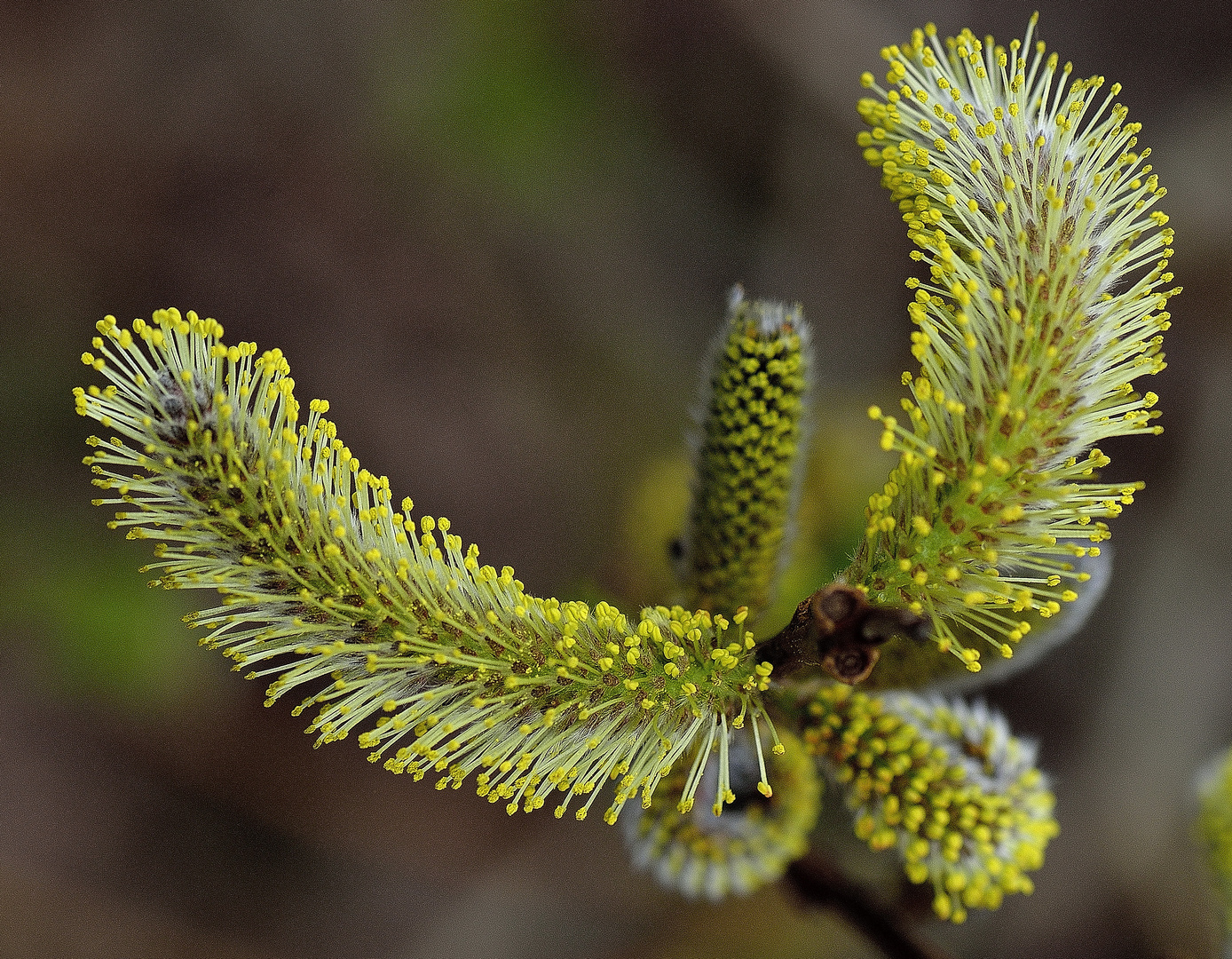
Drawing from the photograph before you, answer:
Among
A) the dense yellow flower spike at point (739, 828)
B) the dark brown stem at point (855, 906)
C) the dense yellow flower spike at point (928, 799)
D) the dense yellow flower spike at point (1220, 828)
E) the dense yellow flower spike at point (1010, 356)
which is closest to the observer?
the dense yellow flower spike at point (1010, 356)

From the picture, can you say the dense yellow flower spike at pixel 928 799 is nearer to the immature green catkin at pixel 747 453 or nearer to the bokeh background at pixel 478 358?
the immature green catkin at pixel 747 453

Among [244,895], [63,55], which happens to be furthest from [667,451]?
[63,55]

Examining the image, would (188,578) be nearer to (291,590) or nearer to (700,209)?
(291,590)

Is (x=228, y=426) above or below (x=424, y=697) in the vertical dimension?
above

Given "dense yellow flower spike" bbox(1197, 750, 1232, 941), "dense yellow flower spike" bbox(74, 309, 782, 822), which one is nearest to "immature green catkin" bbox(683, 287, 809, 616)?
"dense yellow flower spike" bbox(74, 309, 782, 822)

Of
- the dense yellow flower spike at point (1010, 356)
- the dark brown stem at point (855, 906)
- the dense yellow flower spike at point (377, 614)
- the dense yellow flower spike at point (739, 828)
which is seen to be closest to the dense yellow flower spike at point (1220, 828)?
the dark brown stem at point (855, 906)

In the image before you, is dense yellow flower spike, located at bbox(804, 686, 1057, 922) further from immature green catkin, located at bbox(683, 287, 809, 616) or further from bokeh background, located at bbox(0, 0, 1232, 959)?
bokeh background, located at bbox(0, 0, 1232, 959)
